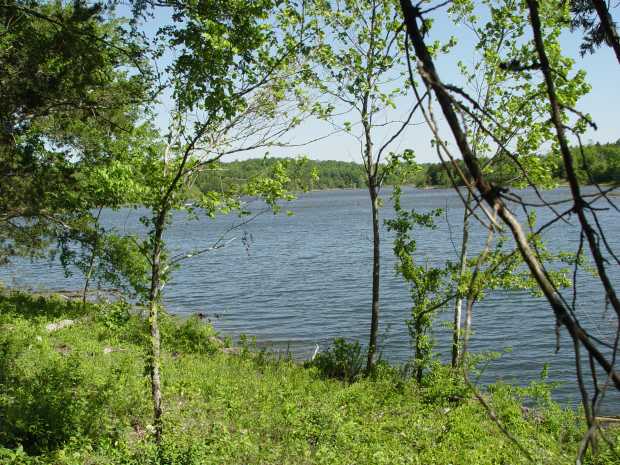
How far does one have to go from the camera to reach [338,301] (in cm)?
2323

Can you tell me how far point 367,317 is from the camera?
67.1 feet

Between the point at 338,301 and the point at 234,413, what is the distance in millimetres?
13916

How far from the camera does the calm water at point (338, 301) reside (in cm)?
1544

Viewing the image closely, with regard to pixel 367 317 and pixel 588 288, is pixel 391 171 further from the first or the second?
pixel 588 288

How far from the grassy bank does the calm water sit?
1.94 metres

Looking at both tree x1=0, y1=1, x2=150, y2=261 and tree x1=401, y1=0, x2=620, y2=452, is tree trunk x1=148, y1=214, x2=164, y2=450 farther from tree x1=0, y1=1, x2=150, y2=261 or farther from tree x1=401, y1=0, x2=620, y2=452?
tree x1=401, y1=0, x2=620, y2=452

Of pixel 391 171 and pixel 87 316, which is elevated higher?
pixel 391 171

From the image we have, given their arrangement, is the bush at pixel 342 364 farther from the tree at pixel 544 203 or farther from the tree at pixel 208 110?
the tree at pixel 544 203

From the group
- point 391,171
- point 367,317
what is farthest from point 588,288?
point 391,171

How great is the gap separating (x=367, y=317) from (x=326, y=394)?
9.53m

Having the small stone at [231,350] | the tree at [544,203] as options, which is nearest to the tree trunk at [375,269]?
the small stone at [231,350]

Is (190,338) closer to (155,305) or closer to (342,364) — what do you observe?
(342,364)

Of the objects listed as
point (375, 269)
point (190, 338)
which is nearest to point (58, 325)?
point (190, 338)

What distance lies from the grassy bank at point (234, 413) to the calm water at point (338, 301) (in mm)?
1935
